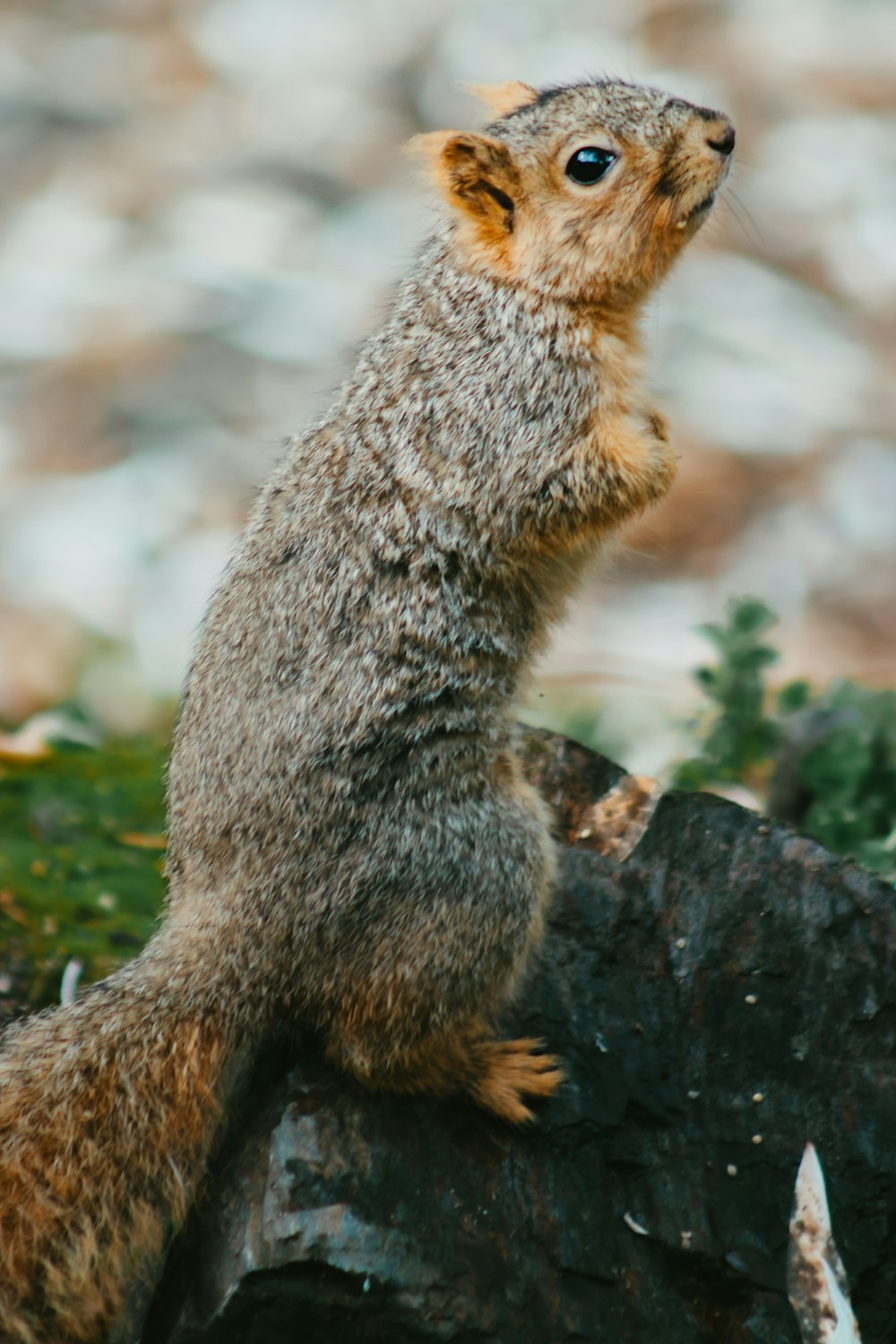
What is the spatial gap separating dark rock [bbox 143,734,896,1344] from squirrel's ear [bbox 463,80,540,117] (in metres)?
2.30

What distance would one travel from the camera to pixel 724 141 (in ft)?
14.6


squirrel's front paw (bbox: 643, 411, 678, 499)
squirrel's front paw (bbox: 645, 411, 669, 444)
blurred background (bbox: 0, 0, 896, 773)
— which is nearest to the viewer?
squirrel's front paw (bbox: 643, 411, 678, 499)

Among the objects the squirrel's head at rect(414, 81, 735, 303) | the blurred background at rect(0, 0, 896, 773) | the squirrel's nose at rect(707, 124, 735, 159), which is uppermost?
the blurred background at rect(0, 0, 896, 773)

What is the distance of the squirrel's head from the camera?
4.38 metres

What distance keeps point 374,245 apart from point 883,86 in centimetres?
422

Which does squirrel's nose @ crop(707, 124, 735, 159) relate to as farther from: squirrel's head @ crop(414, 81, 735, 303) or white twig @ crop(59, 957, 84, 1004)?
white twig @ crop(59, 957, 84, 1004)

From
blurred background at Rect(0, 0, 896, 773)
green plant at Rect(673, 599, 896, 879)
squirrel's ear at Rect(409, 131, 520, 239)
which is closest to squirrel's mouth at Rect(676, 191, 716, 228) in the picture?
squirrel's ear at Rect(409, 131, 520, 239)

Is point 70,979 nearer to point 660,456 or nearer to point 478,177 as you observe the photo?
point 660,456

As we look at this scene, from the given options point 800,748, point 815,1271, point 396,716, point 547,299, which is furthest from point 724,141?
point 815,1271

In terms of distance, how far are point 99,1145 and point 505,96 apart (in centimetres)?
346

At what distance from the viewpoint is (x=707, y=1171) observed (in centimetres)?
393

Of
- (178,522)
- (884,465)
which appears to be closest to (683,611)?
(884,465)

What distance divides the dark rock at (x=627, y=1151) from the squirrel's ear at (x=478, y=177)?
5.77 feet

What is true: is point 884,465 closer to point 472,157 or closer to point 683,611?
point 683,611
